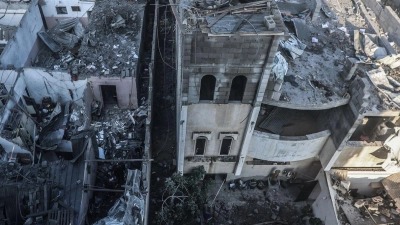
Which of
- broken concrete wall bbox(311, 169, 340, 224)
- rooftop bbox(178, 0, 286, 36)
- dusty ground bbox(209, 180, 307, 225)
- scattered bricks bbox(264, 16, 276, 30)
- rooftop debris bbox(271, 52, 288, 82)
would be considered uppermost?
scattered bricks bbox(264, 16, 276, 30)

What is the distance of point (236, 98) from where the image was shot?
16.4 m

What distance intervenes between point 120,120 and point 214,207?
28.6 ft

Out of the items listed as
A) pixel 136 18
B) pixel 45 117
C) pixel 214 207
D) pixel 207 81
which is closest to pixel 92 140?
pixel 45 117

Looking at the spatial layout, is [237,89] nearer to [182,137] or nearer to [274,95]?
[274,95]

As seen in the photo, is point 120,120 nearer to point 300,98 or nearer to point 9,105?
point 9,105

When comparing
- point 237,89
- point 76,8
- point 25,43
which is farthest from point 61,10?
point 237,89

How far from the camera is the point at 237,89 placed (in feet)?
53.4

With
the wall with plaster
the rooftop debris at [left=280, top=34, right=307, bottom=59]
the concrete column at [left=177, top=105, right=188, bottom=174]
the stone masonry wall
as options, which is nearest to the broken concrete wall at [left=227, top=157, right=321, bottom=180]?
the concrete column at [left=177, top=105, right=188, bottom=174]

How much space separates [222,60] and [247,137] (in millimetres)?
5328

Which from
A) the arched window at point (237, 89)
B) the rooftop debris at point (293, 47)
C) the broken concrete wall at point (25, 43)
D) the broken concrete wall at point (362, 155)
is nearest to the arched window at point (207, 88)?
the arched window at point (237, 89)

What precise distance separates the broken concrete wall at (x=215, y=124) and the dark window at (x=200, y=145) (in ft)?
0.60

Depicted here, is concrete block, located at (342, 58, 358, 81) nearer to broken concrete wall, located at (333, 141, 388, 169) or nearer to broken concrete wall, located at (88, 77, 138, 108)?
broken concrete wall, located at (333, 141, 388, 169)

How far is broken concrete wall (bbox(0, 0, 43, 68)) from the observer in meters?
22.3

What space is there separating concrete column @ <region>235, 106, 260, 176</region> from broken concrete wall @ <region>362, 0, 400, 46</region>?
16184mm
